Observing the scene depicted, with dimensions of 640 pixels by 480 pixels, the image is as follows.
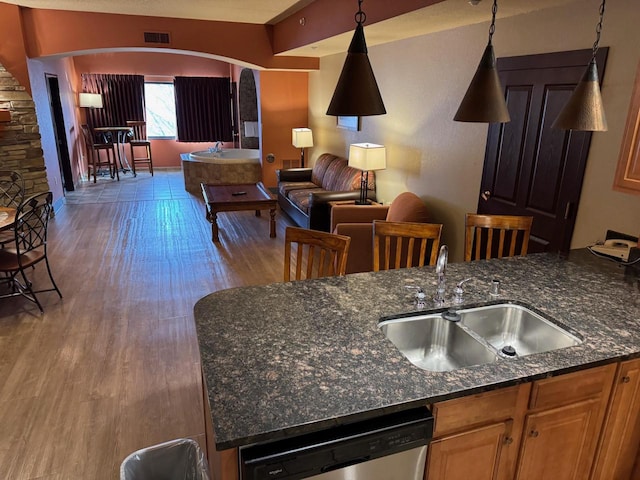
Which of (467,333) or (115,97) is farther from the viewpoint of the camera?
(115,97)

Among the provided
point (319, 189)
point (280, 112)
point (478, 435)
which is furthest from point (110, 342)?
point (280, 112)

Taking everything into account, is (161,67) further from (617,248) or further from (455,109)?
(617,248)

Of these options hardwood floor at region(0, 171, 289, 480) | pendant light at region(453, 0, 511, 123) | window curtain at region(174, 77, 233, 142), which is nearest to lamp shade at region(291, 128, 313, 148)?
hardwood floor at region(0, 171, 289, 480)

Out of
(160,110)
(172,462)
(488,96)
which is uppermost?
(488,96)

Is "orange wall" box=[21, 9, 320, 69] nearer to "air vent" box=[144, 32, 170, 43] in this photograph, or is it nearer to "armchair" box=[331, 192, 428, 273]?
"air vent" box=[144, 32, 170, 43]

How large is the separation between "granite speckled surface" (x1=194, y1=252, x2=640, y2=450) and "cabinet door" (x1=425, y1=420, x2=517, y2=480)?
0.71ft

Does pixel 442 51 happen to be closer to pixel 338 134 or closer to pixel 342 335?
pixel 338 134

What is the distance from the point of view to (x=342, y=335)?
1.68 m

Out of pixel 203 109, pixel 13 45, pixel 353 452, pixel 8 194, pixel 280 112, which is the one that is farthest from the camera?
pixel 203 109

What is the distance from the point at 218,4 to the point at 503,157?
374cm

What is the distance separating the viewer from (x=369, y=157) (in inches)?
188

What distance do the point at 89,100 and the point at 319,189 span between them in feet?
19.4

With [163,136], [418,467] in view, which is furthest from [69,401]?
[163,136]

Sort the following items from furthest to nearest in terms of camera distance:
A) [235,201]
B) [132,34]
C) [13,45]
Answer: [132,34] < [13,45] < [235,201]
